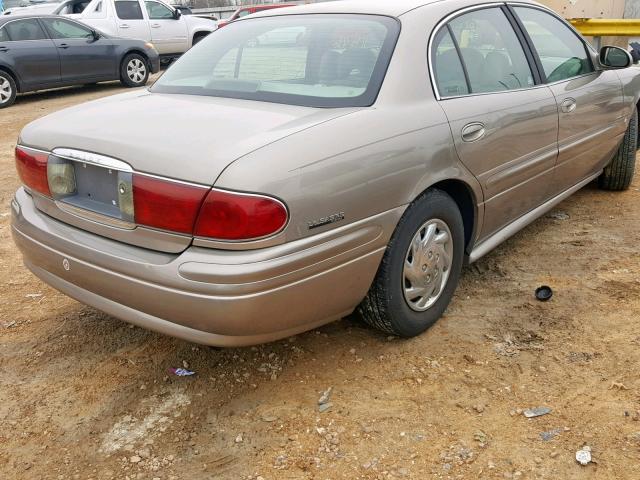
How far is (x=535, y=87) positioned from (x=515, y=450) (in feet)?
6.87

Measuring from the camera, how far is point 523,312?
3.23 metres


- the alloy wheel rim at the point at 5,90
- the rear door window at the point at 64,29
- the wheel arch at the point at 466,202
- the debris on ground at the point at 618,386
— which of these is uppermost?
the rear door window at the point at 64,29

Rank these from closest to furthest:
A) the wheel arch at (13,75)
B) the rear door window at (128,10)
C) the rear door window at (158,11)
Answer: the wheel arch at (13,75) < the rear door window at (128,10) < the rear door window at (158,11)

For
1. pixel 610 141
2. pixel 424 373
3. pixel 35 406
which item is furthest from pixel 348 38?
pixel 610 141

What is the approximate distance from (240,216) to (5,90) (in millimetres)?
9898

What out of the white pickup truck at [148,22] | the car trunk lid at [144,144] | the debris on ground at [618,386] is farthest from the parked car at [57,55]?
A: the debris on ground at [618,386]

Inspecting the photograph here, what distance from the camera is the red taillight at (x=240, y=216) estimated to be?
2.11m

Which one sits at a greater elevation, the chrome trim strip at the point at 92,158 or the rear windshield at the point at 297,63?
the rear windshield at the point at 297,63

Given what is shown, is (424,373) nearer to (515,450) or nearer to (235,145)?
(515,450)

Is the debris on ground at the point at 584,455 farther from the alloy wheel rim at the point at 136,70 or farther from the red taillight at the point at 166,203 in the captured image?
the alloy wheel rim at the point at 136,70

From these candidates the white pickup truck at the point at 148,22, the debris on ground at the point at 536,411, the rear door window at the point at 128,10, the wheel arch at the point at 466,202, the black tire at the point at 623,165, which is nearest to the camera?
the debris on ground at the point at 536,411

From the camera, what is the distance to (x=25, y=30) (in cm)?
1065

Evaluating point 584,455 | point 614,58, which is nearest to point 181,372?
point 584,455

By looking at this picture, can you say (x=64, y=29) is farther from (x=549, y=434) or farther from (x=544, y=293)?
(x=549, y=434)
